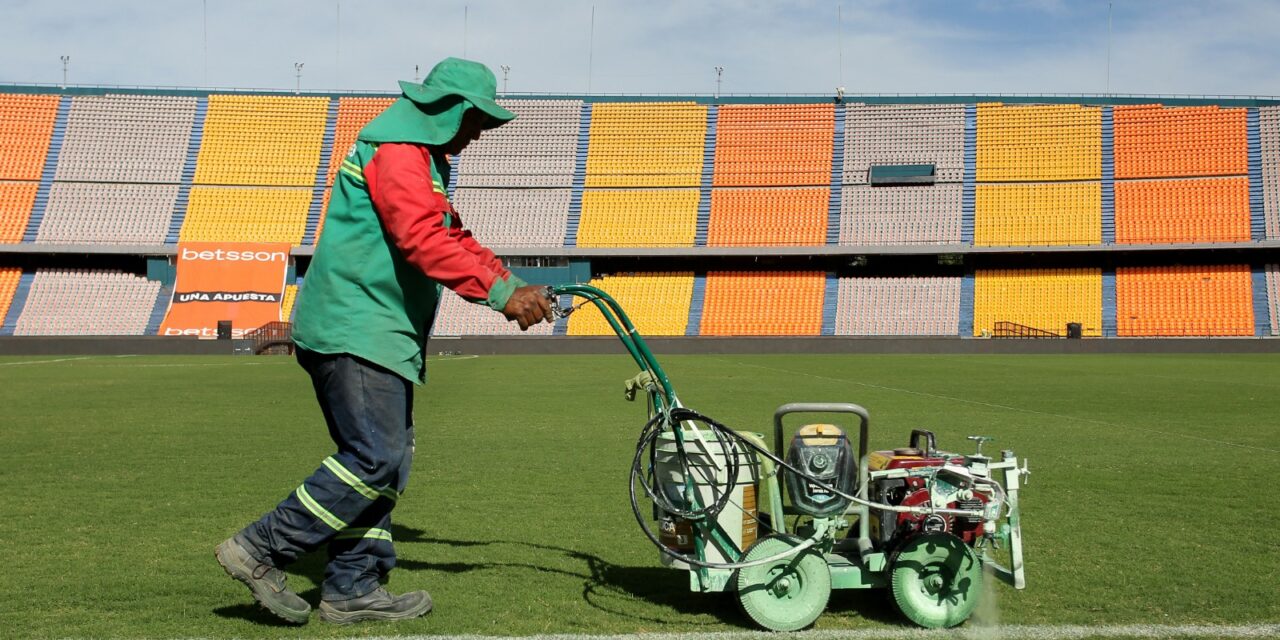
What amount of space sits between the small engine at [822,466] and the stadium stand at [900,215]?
4253 centimetres

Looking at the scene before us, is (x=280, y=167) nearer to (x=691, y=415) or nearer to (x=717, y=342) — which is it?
(x=717, y=342)

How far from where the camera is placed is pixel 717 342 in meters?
39.0

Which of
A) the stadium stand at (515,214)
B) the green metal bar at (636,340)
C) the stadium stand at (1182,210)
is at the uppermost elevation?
the stadium stand at (1182,210)

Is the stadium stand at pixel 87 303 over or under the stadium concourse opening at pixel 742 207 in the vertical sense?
under

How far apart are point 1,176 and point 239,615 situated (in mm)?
50313

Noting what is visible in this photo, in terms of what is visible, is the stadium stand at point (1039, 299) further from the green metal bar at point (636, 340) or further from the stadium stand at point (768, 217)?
the green metal bar at point (636, 340)

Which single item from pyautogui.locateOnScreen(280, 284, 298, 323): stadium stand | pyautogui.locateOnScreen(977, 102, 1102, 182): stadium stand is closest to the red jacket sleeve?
pyautogui.locateOnScreen(280, 284, 298, 323): stadium stand

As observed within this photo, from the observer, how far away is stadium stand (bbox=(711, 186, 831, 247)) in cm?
4666

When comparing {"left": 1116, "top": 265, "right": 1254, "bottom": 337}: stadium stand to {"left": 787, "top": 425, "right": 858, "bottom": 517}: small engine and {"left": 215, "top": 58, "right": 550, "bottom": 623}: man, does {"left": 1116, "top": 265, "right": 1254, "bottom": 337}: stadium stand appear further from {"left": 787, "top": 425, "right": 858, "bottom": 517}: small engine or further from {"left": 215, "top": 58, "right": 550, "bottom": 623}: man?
{"left": 215, "top": 58, "right": 550, "bottom": 623}: man

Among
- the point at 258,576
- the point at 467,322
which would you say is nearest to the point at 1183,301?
the point at 467,322

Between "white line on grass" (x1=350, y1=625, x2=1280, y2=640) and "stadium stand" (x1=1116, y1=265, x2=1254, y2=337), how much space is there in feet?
133

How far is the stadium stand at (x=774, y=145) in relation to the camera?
49281 mm

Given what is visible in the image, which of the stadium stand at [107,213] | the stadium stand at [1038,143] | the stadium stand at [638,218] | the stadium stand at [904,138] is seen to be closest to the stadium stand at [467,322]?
the stadium stand at [638,218]

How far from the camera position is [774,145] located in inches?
1987
